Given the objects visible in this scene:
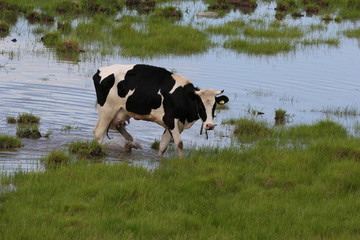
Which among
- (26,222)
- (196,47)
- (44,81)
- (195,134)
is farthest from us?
(196,47)

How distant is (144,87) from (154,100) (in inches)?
10.6

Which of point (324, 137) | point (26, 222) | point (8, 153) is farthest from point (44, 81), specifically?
point (26, 222)

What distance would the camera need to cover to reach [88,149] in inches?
436

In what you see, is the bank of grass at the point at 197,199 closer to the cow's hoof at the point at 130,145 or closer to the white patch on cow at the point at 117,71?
the cow's hoof at the point at 130,145

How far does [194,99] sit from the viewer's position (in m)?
11.0

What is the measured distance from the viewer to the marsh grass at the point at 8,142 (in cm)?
A: 1117

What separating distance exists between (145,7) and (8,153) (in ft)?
61.4

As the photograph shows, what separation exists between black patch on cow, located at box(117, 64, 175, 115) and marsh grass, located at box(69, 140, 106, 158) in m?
0.77

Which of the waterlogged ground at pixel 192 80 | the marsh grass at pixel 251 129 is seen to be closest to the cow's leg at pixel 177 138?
the waterlogged ground at pixel 192 80

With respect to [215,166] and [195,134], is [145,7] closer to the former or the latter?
[195,134]

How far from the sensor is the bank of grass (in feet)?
25.2

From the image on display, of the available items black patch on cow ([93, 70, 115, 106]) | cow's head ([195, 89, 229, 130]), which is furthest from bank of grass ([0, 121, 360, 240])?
black patch on cow ([93, 70, 115, 106])

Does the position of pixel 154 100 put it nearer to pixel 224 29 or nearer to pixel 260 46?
pixel 260 46

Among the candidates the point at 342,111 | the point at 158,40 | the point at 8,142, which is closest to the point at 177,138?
the point at 8,142
